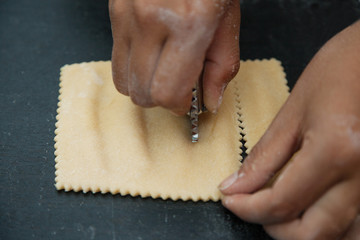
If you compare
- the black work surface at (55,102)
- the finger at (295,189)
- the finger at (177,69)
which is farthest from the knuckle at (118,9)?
the finger at (295,189)

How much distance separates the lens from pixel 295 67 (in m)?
1.52

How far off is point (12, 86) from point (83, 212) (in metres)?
0.61

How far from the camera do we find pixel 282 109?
104 centimetres

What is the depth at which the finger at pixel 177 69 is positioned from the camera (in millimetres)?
1026

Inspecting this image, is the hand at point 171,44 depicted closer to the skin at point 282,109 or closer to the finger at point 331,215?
the skin at point 282,109

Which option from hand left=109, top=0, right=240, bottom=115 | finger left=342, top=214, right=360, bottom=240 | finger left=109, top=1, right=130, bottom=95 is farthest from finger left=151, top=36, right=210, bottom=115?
finger left=342, top=214, right=360, bottom=240

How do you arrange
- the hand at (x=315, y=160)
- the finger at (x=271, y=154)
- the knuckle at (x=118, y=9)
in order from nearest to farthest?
1. the hand at (x=315, y=160)
2. the finger at (x=271, y=154)
3. the knuckle at (x=118, y=9)

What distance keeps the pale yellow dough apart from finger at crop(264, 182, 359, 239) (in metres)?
0.28

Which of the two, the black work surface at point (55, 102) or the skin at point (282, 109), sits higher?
the skin at point (282, 109)

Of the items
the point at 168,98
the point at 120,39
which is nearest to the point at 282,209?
the point at 168,98

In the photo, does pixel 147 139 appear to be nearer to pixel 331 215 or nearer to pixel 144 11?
pixel 144 11

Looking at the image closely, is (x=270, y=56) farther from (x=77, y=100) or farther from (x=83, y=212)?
(x=83, y=212)

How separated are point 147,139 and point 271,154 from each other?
42 centimetres

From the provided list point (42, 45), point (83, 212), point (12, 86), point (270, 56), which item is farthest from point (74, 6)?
point (83, 212)
